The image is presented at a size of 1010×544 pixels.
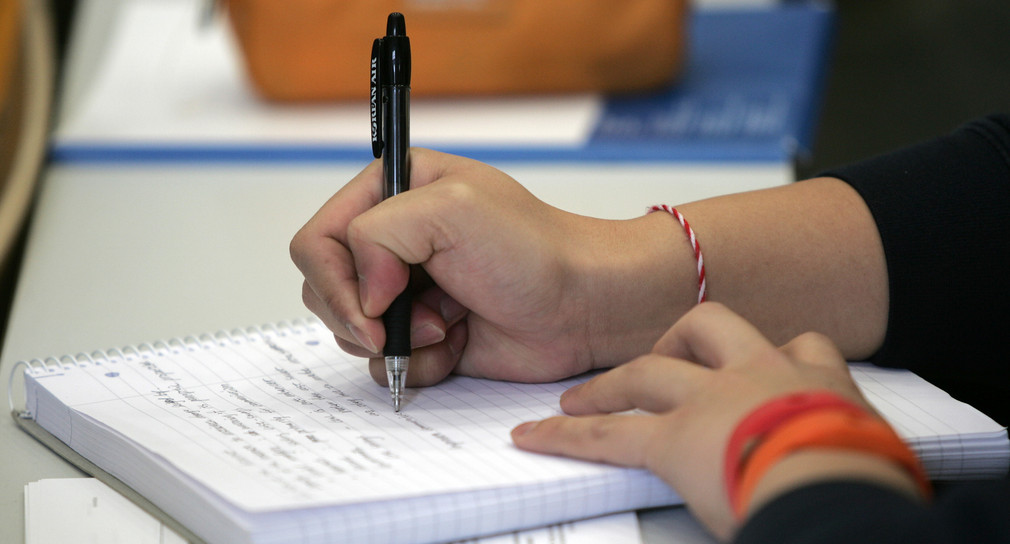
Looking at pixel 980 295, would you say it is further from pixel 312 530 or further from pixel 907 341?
pixel 312 530

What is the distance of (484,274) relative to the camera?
2.08 ft

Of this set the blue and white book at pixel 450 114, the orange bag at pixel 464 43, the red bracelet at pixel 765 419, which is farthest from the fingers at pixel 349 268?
the orange bag at pixel 464 43

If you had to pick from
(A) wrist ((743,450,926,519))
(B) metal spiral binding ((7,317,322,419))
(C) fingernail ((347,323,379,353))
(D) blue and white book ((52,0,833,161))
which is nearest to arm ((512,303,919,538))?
(A) wrist ((743,450,926,519))

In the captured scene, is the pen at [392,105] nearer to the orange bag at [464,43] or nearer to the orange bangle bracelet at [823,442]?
the orange bangle bracelet at [823,442]

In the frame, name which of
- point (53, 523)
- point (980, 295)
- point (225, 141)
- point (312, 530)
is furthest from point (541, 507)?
point (225, 141)

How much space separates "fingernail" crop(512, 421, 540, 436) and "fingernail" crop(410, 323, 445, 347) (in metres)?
0.10

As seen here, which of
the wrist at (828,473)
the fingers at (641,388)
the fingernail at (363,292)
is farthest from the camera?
the fingernail at (363,292)

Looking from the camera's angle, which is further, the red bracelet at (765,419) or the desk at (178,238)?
the desk at (178,238)

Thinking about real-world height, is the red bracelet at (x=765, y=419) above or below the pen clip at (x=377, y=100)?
below

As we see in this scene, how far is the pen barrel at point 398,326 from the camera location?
623mm

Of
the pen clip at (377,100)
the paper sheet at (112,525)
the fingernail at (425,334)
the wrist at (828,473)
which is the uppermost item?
the pen clip at (377,100)

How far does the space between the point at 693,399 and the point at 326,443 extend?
21 cm

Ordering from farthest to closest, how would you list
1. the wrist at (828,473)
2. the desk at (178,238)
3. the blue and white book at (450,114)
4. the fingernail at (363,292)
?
the blue and white book at (450,114), the desk at (178,238), the fingernail at (363,292), the wrist at (828,473)

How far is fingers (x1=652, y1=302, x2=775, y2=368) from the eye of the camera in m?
0.53
